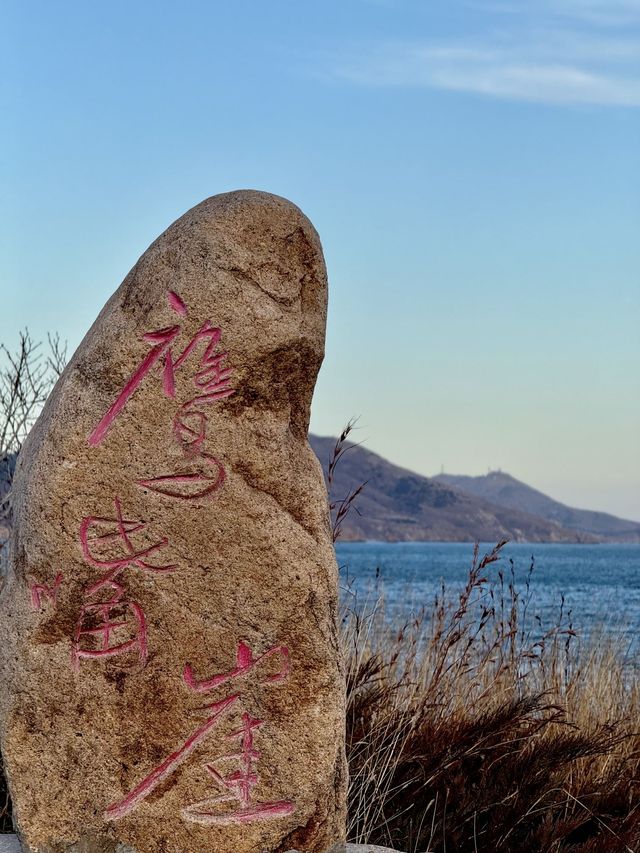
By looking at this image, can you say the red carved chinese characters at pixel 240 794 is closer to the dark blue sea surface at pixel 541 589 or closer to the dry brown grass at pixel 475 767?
the dry brown grass at pixel 475 767

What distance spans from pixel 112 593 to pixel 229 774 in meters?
0.67

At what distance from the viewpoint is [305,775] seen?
312cm

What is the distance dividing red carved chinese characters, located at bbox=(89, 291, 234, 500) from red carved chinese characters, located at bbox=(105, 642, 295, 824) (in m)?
0.53

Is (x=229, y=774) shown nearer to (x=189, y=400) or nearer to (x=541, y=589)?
(x=189, y=400)

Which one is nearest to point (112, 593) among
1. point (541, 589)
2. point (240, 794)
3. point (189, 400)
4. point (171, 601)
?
point (171, 601)

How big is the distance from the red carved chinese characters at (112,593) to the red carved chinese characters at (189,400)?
161 millimetres

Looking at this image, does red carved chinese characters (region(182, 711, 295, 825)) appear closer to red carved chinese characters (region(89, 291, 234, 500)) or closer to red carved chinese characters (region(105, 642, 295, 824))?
red carved chinese characters (region(105, 642, 295, 824))

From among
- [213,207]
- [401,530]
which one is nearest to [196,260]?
[213,207]

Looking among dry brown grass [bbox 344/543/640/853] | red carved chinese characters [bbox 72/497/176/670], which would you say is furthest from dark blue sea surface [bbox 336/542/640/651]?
red carved chinese characters [bbox 72/497/176/670]

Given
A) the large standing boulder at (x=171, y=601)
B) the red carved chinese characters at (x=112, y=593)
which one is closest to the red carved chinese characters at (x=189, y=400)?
the large standing boulder at (x=171, y=601)

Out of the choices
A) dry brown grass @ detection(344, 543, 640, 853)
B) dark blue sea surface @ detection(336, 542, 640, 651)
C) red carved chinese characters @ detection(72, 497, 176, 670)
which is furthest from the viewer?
dark blue sea surface @ detection(336, 542, 640, 651)

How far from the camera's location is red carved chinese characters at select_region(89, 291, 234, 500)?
3.08m

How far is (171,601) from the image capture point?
309cm

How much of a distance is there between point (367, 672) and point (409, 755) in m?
0.42
